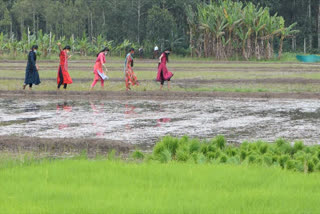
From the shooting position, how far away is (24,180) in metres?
8.45

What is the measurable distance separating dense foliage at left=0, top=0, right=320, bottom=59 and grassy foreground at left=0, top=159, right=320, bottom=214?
44.3 m

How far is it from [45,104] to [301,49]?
→ 56566 mm

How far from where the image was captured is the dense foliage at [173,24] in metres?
55.3

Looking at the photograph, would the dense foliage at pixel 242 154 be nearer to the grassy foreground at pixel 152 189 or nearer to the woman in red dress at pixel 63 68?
the grassy foreground at pixel 152 189

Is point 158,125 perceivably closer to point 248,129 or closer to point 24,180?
point 248,129

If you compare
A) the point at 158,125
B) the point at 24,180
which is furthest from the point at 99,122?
the point at 24,180

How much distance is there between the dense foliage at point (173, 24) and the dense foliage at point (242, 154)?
138 ft

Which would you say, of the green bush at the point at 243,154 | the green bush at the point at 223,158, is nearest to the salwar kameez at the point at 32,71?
the green bush at the point at 243,154

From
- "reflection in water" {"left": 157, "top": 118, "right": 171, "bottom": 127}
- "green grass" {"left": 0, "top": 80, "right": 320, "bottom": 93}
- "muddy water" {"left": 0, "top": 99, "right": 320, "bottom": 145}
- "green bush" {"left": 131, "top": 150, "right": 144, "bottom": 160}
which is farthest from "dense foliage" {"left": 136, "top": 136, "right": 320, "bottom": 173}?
"green grass" {"left": 0, "top": 80, "right": 320, "bottom": 93}

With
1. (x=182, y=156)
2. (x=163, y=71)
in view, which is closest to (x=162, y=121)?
(x=182, y=156)

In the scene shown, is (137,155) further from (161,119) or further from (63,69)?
(63,69)

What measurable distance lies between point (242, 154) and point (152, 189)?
3162mm

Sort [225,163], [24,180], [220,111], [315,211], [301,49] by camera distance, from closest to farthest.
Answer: [315,211], [24,180], [225,163], [220,111], [301,49]

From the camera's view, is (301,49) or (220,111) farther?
(301,49)
